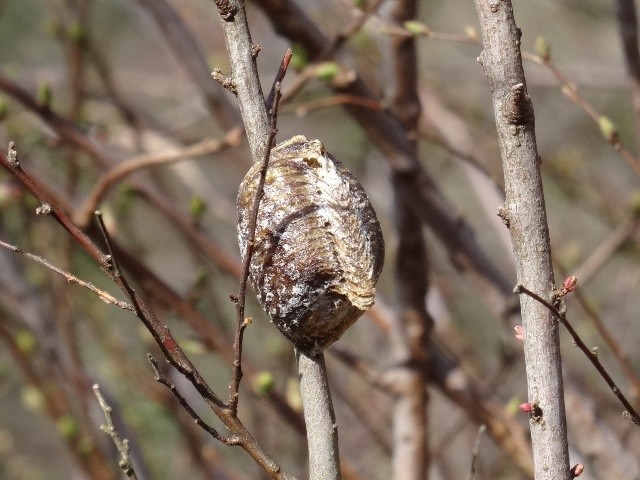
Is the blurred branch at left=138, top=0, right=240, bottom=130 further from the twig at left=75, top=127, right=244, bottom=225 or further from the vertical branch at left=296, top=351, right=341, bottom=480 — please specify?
the vertical branch at left=296, top=351, right=341, bottom=480

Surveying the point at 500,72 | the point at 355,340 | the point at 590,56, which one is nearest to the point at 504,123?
the point at 500,72

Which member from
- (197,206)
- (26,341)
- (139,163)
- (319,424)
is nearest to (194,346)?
(197,206)

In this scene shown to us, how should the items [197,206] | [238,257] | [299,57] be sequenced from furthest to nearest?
[238,257] < [197,206] < [299,57]

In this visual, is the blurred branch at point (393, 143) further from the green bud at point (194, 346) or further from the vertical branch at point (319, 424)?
the vertical branch at point (319, 424)

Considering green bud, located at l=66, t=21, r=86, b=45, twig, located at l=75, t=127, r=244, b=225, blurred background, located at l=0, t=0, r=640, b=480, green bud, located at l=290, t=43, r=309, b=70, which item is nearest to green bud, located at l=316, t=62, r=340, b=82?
blurred background, located at l=0, t=0, r=640, b=480

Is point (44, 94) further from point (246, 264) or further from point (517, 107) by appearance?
point (517, 107)

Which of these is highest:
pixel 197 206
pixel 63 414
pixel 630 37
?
pixel 630 37

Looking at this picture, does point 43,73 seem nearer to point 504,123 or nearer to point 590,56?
point 504,123
